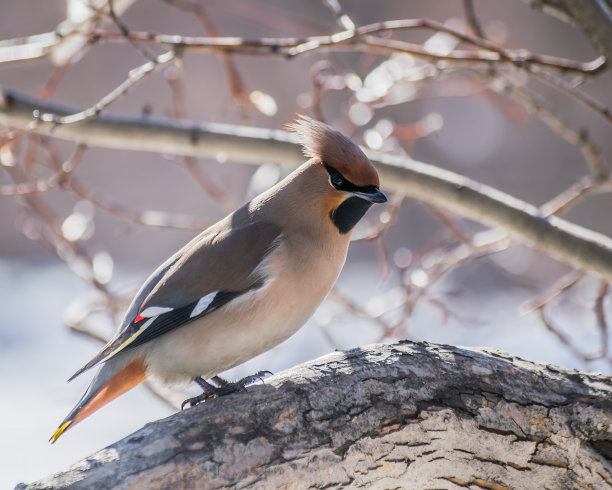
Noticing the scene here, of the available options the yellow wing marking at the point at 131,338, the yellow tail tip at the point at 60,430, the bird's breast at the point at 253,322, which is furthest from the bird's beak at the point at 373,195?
the yellow tail tip at the point at 60,430

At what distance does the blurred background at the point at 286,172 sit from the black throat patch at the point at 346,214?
1.21 feet

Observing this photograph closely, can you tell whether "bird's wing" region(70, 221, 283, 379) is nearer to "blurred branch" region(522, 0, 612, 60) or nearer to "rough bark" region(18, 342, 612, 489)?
"rough bark" region(18, 342, 612, 489)

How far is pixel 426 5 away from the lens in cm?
823

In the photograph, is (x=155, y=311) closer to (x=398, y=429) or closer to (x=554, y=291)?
(x=398, y=429)

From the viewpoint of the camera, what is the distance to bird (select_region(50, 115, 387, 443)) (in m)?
2.44

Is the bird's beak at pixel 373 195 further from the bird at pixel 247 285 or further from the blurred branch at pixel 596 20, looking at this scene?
the blurred branch at pixel 596 20

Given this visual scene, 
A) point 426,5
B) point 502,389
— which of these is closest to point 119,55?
point 426,5

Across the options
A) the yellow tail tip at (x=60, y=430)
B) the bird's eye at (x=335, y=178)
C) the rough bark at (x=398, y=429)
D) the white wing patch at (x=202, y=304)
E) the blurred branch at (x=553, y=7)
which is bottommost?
the rough bark at (x=398, y=429)

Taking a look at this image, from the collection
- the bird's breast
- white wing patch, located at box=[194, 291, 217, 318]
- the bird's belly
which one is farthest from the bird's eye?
white wing patch, located at box=[194, 291, 217, 318]

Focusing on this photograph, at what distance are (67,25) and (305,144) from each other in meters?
1.13

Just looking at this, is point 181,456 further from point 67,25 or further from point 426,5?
point 426,5

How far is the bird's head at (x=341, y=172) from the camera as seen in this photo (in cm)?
250

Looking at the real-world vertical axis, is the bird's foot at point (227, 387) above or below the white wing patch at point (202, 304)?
below

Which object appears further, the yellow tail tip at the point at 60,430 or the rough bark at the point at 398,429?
the yellow tail tip at the point at 60,430
